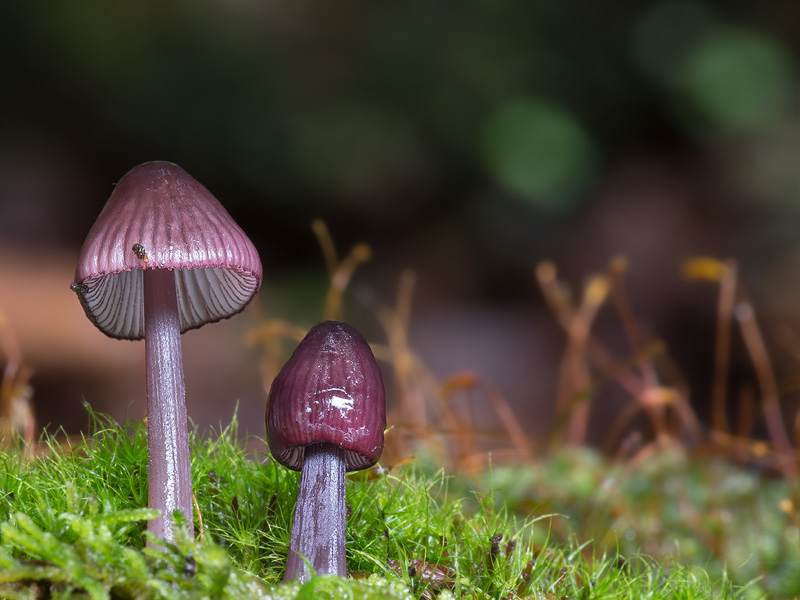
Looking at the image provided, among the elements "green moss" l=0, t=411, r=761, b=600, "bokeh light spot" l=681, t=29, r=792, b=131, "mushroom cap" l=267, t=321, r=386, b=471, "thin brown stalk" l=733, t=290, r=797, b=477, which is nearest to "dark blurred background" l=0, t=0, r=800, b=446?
"bokeh light spot" l=681, t=29, r=792, b=131

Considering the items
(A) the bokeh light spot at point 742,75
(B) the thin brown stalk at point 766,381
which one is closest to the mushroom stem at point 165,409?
(B) the thin brown stalk at point 766,381

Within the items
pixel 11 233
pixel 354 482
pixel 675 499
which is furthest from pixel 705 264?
pixel 11 233

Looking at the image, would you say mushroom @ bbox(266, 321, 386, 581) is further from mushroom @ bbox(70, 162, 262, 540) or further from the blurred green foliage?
the blurred green foliage

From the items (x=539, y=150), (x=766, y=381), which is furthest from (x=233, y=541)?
(x=539, y=150)

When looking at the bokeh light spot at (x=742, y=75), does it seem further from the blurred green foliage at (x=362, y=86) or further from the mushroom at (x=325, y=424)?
the mushroom at (x=325, y=424)

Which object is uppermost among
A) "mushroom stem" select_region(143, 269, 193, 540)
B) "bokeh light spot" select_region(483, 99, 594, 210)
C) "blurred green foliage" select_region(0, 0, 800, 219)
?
"blurred green foliage" select_region(0, 0, 800, 219)

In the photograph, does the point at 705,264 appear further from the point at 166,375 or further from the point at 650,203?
the point at 650,203

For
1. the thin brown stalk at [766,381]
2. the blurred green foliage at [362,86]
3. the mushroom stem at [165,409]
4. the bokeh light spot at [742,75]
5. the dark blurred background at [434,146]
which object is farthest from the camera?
the blurred green foliage at [362,86]

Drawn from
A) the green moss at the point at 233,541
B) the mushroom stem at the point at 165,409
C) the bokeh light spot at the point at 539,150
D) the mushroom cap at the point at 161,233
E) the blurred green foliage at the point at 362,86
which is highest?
the blurred green foliage at the point at 362,86
